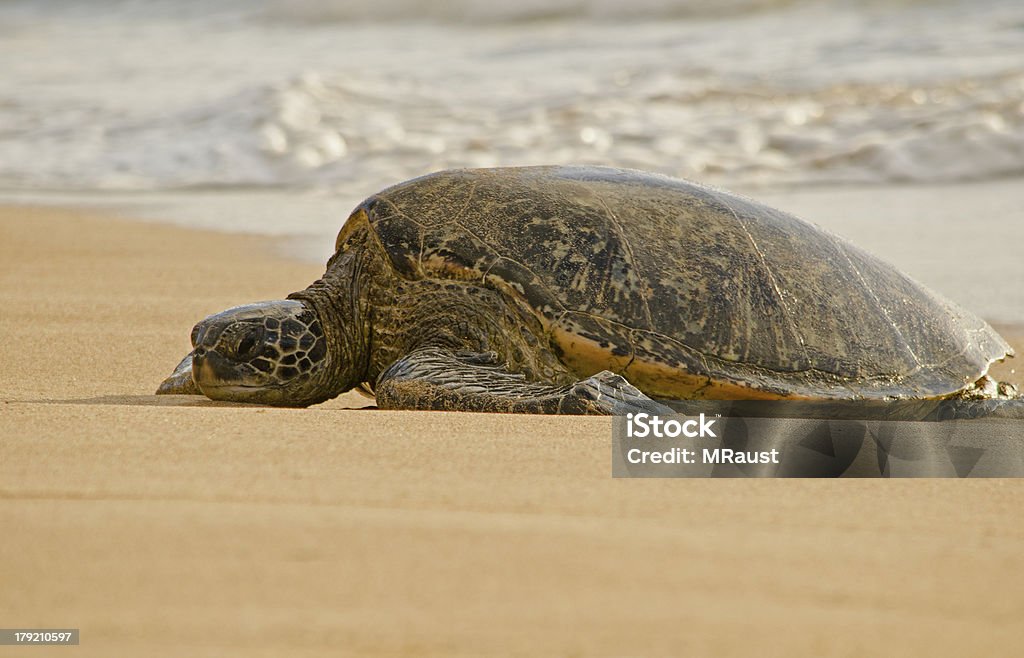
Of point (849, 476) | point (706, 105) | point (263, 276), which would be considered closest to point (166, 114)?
point (706, 105)

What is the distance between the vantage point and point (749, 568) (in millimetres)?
1851

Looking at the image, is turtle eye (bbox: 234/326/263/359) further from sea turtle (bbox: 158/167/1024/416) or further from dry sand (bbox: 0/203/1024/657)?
dry sand (bbox: 0/203/1024/657)

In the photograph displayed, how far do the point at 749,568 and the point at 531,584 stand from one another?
14.0 inches

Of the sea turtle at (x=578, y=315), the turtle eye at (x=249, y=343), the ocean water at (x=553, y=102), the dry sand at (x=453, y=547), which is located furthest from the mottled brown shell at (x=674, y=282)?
the ocean water at (x=553, y=102)

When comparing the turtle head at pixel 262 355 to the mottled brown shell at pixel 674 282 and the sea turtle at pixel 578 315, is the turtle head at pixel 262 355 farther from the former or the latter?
the mottled brown shell at pixel 674 282

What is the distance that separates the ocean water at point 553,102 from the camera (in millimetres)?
10406

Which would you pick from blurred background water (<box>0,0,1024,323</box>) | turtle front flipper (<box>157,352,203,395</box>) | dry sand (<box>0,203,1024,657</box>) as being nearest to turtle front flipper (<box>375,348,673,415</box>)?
dry sand (<box>0,203,1024,657</box>)

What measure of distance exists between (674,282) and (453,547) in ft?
6.68

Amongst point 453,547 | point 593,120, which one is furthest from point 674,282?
point 593,120

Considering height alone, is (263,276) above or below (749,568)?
below

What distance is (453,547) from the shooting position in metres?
1.91

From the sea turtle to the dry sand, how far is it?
706 millimetres

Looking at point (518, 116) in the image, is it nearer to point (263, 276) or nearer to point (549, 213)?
point (263, 276)

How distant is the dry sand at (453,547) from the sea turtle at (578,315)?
2.32 feet
